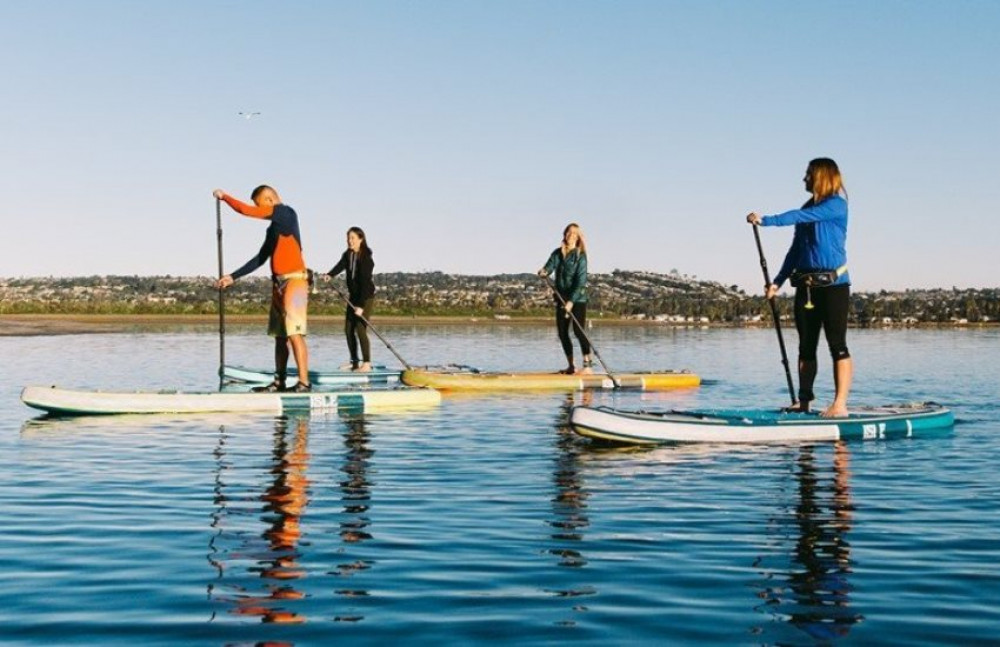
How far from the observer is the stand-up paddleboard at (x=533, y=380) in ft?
71.7

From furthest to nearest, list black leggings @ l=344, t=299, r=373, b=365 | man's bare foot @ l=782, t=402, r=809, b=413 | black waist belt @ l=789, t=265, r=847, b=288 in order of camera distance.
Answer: black leggings @ l=344, t=299, r=373, b=365
man's bare foot @ l=782, t=402, r=809, b=413
black waist belt @ l=789, t=265, r=847, b=288

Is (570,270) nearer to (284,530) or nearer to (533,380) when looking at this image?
(533,380)

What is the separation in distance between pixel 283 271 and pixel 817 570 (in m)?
11.5

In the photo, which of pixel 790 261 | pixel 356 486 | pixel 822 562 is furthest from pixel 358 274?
pixel 822 562

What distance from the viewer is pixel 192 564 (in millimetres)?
7012

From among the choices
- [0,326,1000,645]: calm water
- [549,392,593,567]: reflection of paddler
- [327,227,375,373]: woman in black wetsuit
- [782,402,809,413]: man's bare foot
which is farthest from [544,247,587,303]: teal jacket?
[549,392,593,567]: reflection of paddler

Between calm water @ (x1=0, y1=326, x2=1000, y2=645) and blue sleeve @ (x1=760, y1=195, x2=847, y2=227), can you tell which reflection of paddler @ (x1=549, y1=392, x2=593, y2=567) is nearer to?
calm water @ (x1=0, y1=326, x2=1000, y2=645)

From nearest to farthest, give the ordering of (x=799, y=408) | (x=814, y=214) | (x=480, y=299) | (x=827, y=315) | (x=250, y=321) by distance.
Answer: (x=814, y=214)
(x=827, y=315)
(x=799, y=408)
(x=250, y=321)
(x=480, y=299)

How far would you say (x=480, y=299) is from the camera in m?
104

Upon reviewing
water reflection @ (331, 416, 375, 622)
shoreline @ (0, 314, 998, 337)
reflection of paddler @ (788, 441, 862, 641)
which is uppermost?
shoreline @ (0, 314, 998, 337)

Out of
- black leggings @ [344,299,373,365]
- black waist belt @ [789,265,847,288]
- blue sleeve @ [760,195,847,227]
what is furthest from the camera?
black leggings @ [344,299,373,365]

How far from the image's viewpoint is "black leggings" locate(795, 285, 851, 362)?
14031mm

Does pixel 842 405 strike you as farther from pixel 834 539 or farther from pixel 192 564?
pixel 192 564

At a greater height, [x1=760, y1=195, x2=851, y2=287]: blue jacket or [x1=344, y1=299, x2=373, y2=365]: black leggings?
[x1=760, y1=195, x2=851, y2=287]: blue jacket
